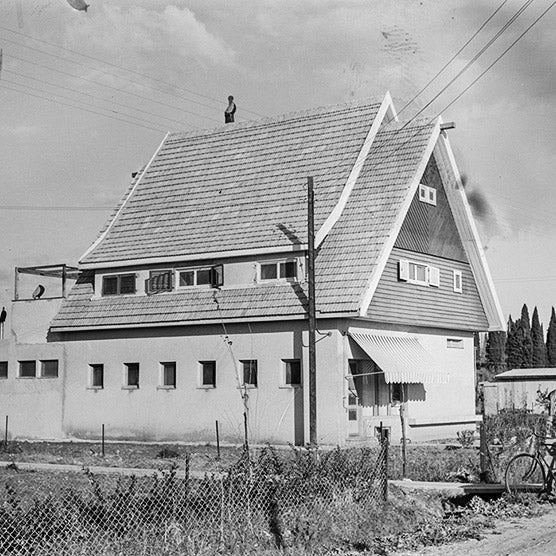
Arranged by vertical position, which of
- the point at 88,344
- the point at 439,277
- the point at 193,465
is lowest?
the point at 193,465

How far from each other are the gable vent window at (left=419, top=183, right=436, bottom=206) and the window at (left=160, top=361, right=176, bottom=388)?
33.8ft

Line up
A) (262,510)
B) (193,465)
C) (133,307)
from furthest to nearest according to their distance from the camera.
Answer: (133,307)
(193,465)
(262,510)

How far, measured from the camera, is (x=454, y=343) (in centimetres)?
3681

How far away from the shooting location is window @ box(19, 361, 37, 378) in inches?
1423

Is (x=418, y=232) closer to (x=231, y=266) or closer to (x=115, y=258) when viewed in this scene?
(x=231, y=266)

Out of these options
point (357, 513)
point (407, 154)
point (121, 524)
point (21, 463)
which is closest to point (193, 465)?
point (21, 463)

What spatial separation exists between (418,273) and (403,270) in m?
1.43

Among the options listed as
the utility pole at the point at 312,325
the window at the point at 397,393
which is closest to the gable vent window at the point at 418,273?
the window at the point at 397,393

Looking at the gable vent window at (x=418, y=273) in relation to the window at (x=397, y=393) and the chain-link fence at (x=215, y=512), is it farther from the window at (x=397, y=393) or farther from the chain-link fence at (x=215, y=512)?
the chain-link fence at (x=215, y=512)

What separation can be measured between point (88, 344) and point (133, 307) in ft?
7.90

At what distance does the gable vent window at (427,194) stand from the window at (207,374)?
916 centimetres

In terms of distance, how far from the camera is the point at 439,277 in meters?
35.3

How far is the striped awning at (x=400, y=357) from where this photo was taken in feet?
99.1

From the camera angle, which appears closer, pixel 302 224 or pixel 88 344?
pixel 302 224
